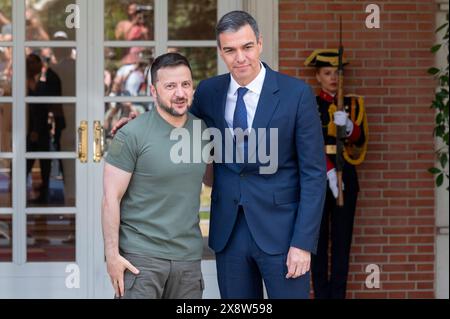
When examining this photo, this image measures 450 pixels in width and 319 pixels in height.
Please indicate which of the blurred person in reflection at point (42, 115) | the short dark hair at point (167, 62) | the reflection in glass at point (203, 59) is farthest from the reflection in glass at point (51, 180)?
the short dark hair at point (167, 62)

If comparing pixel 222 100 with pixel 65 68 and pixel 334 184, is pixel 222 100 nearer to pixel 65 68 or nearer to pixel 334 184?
pixel 334 184

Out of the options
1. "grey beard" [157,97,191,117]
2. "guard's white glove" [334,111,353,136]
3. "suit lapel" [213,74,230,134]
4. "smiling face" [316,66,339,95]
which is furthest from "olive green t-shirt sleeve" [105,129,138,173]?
"smiling face" [316,66,339,95]

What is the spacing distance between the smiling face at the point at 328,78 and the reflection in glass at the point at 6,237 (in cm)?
238

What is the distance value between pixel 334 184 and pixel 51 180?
6.56ft

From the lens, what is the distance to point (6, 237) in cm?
702

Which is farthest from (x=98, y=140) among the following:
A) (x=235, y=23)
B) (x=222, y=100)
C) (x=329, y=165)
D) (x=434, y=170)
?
(x=235, y=23)

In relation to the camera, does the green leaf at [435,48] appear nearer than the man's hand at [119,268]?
No

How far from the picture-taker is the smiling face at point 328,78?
6555mm

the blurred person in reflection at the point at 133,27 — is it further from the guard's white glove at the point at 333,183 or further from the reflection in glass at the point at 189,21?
the guard's white glove at the point at 333,183

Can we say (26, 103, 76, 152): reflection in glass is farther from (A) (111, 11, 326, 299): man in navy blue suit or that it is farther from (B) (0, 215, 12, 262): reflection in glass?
(A) (111, 11, 326, 299): man in navy blue suit

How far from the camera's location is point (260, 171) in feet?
14.1

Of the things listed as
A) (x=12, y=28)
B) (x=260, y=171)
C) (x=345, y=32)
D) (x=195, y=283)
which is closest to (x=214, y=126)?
(x=260, y=171)

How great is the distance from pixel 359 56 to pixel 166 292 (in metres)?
3.04

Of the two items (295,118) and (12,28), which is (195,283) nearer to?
(295,118)
